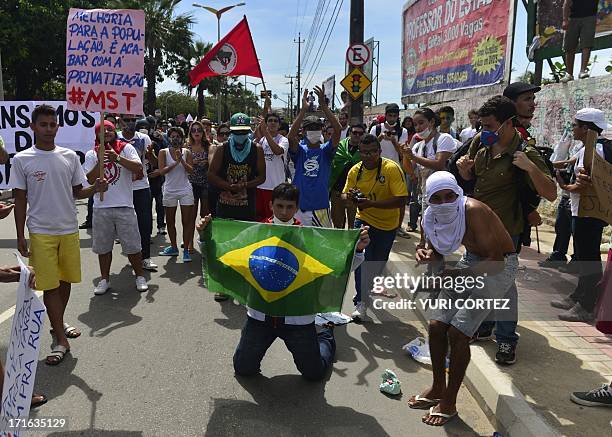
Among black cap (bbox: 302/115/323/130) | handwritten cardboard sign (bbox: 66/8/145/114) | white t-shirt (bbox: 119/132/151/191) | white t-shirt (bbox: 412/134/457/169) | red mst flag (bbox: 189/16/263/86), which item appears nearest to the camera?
handwritten cardboard sign (bbox: 66/8/145/114)

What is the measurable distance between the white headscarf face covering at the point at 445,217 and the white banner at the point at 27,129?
6828mm

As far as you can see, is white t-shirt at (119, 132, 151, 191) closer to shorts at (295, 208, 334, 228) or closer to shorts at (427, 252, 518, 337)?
shorts at (295, 208, 334, 228)

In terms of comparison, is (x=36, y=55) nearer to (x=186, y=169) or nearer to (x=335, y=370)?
(x=186, y=169)

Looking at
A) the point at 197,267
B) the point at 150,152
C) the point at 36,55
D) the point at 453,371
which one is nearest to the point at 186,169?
the point at 150,152

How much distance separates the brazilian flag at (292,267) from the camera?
3451mm

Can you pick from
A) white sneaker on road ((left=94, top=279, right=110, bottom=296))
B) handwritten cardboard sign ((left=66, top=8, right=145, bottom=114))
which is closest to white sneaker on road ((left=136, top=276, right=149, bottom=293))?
white sneaker on road ((left=94, top=279, right=110, bottom=296))

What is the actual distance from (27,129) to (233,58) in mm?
3630

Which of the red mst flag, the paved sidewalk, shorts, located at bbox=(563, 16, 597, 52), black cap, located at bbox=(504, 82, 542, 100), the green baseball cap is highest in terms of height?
shorts, located at bbox=(563, 16, 597, 52)

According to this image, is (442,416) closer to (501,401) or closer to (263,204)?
(501,401)

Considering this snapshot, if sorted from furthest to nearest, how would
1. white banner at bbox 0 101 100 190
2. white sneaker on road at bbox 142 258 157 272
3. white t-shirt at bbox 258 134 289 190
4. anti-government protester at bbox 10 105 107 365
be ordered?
white banner at bbox 0 101 100 190 < white sneaker on road at bbox 142 258 157 272 < white t-shirt at bbox 258 134 289 190 < anti-government protester at bbox 10 105 107 365

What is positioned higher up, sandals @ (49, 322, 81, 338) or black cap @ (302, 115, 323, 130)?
black cap @ (302, 115, 323, 130)

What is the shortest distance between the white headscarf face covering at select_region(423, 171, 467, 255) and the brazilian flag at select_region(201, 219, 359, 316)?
556 millimetres

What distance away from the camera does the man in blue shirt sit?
5.77 meters

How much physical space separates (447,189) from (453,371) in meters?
1.16
